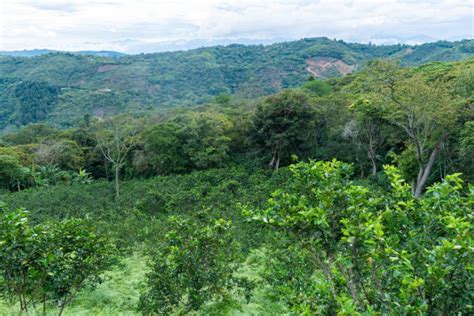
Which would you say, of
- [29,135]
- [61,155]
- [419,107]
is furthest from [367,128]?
[29,135]

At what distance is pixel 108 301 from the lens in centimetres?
730

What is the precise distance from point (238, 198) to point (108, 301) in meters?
9.60

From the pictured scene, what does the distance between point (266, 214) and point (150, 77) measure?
121825mm

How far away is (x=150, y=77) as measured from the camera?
118500mm

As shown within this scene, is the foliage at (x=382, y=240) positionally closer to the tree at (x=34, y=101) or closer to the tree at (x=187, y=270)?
→ the tree at (x=187, y=270)

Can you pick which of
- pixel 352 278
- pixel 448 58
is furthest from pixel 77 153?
pixel 448 58

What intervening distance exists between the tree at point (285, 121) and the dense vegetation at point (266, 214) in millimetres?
95

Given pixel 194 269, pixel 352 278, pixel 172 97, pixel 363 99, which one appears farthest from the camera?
pixel 172 97

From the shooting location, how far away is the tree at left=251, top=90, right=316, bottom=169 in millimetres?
20453

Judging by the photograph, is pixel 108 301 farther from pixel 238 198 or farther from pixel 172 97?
pixel 172 97

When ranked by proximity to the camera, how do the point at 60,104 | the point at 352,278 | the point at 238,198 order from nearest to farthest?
the point at 352,278, the point at 238,198, the point at 60,104

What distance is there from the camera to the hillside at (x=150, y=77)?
83.6 meters

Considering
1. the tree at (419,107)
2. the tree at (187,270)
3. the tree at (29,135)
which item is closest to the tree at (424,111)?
the tree at (419,107)

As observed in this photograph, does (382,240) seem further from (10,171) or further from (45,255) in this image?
(10,171)
